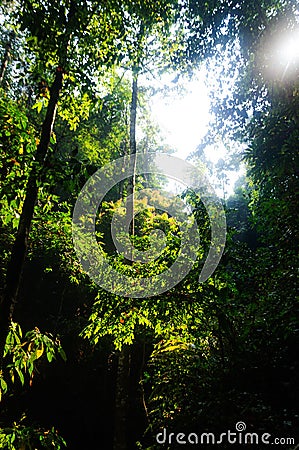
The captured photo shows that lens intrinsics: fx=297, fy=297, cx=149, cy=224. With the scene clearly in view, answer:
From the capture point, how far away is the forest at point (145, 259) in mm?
1604

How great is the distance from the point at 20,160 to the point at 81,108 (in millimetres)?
805

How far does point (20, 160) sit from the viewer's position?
1528 mm

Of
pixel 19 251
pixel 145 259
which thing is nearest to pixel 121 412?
pixel 145 259

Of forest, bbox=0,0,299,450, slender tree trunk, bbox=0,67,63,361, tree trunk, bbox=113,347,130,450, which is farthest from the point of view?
tree trunk, bbox=113,347,130,450

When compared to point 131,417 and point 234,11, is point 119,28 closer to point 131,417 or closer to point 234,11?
point 234,11

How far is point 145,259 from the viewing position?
148 inches

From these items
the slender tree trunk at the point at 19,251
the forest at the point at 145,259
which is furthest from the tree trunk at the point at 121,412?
the slender tree trunk at the point at 19,251

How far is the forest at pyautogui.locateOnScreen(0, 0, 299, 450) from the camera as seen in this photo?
160cm

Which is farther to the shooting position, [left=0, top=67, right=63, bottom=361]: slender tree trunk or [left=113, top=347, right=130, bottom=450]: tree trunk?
[left=113, top=347, right=130, bottom=450]: tree trunk

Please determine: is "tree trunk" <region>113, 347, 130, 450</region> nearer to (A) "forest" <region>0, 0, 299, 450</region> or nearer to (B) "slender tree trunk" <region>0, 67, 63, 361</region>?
(A) "forest" <region>0, 0, 299, 450</region>

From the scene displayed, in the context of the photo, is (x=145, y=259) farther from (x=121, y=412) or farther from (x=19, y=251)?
(x=121, y=412)

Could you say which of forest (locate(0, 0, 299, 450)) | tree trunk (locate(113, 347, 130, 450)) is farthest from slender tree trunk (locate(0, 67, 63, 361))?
tree trunk (locate(113, 347, 130, 450))

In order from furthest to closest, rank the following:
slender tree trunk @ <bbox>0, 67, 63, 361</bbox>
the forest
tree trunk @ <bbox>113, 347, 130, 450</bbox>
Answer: tree trunk @ <bbox>113, 347, 130, 450</bbox> < the forest < slender tree trunk @ <bbox>0, 67, 63, 361</bbox>

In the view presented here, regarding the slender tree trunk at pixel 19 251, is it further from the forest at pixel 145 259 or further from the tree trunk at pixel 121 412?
the tree trunk at pixel 121 412
